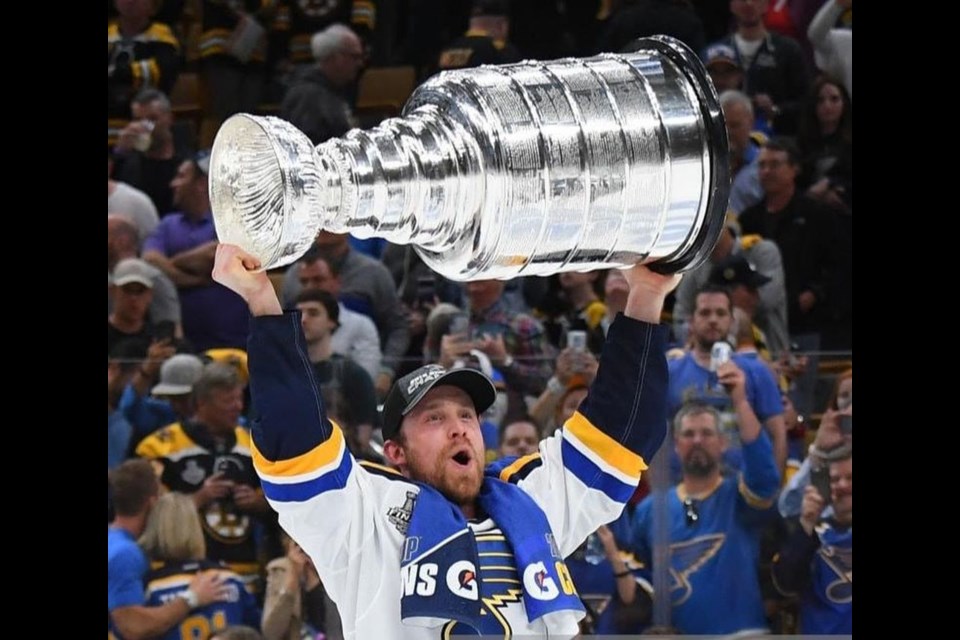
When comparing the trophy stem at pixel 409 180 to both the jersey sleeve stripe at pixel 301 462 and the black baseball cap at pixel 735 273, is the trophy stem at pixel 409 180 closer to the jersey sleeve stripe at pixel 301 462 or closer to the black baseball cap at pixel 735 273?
the jersey sleeve stripe at pixel 301 462

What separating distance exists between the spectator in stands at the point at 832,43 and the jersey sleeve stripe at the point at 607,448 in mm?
3499

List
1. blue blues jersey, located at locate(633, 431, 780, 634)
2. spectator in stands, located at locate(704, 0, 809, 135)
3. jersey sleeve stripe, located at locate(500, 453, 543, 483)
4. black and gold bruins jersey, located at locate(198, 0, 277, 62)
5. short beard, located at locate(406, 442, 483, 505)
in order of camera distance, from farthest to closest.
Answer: black and gold bruins jersey, located at locate(198, 0, 277, 62) → spectator in stands, located at locate(704, 0, 809, 135) → blue blues jersey, located at locate(633, 431, 780, 634) → jersey sleeve stripe, located at locate(500, 453, 543, 483) → short beard, located at locate(406, 442, 483, 505)

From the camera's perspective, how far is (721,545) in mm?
4785

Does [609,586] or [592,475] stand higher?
[592,475]

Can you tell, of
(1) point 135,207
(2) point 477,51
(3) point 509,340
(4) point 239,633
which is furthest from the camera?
(2) point 477,51

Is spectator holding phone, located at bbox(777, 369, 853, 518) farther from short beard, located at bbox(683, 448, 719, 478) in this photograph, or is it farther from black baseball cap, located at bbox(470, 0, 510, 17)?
black baseball cap, located at bbox(470, 0, 510, 17)

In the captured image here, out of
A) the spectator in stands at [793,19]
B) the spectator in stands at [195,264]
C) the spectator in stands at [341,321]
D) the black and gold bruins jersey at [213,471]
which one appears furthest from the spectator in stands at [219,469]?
the spectator in stands at [793,19]

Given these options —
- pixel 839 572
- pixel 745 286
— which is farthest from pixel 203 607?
pixel 745 286

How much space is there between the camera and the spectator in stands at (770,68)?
20.9ft

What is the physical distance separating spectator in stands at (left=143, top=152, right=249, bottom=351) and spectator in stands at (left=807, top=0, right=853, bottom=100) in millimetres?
2424

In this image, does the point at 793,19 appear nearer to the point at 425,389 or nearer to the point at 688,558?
the point at 688,558

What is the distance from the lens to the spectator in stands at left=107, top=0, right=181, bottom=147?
664 centimetres

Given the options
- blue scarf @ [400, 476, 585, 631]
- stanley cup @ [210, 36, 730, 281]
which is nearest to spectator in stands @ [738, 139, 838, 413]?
blue scarf @ [400, 476, 585, 631]

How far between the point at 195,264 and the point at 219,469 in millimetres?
1339
